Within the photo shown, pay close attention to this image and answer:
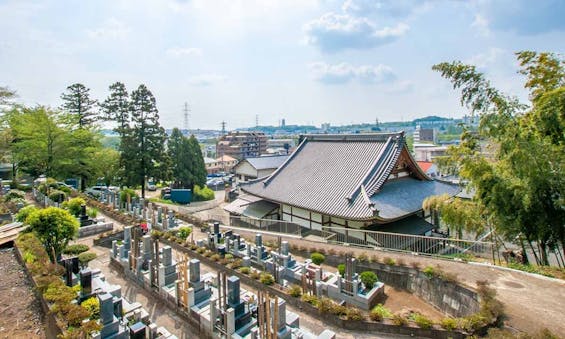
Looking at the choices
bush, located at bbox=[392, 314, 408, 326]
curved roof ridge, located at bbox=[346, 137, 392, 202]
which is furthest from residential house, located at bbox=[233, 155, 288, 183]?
bush, located at bbox=[392, 314, 408, 326]

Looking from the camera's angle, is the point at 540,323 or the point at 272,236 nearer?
the point at 540,323

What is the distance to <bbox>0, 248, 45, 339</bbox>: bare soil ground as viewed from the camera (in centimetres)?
620

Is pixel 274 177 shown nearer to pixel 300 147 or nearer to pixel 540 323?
pixel 300 147

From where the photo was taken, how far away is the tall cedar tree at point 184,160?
36156 mm

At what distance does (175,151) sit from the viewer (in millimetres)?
36312

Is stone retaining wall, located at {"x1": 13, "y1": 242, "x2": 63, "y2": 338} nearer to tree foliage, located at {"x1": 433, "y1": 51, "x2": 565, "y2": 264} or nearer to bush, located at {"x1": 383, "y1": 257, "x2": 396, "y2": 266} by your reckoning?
bush, located at {"x1": 383, "y1": 257, "x2": 396, "y2": 266}

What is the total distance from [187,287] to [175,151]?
31.2 meters

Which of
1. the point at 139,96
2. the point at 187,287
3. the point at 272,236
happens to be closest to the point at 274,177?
the point at 272,236

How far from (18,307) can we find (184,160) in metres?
30.5

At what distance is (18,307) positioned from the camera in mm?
7008

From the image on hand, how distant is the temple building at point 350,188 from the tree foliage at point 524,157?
5092mm

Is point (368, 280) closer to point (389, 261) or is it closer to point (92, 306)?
point (389, 261)

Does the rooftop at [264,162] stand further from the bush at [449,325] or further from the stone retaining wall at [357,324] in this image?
the bush at [449,325]

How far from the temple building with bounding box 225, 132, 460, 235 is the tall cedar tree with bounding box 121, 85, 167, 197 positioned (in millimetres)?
12506
